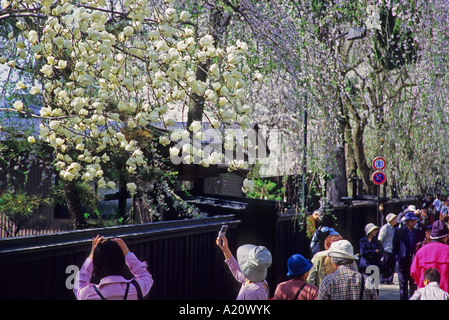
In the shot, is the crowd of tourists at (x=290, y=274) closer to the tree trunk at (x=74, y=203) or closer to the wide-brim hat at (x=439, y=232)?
the wide-brim hat at (x=439, y=232)

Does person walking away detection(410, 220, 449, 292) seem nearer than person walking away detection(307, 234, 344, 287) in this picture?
No

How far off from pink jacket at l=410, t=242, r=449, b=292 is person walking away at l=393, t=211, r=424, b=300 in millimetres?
3221

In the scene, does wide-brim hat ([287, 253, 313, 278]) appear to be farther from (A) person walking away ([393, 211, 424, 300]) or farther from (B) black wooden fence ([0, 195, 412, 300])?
(A) person walking away ([393, 211, 424, 300])

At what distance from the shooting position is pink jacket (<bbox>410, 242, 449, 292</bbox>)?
7133mm

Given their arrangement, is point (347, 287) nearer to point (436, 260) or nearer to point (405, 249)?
point (436, 260)

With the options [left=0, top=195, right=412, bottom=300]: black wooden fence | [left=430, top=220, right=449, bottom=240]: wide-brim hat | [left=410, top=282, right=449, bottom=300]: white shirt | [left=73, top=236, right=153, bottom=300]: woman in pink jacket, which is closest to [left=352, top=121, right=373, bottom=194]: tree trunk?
[left=0, top=195, right=412, bottom=300]: black wooden fence

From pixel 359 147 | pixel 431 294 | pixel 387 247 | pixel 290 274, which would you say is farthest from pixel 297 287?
pixel 359 147

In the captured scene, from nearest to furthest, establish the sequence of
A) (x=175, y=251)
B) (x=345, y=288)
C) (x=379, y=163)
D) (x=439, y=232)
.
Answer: (x=345, y=288) → (x=175, y=251) → (x=439, y=232) → (x=379, y=163)

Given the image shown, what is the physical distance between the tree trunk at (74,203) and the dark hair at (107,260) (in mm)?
5472

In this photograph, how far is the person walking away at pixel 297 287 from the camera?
479 cm

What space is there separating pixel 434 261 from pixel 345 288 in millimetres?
2928

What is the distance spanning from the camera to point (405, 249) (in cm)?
1059

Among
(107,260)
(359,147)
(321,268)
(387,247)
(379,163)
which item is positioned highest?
(359,147)

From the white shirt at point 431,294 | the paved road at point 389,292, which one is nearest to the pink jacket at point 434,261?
the white shirt at point 431,294
